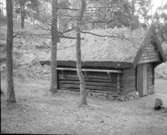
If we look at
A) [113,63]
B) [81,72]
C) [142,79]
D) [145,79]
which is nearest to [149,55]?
[142,79]

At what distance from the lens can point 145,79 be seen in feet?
58.0

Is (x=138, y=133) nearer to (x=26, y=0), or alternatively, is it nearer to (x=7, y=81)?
(x=7, y=81)

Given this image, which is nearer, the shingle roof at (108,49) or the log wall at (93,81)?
the shingle roof at (108,49)

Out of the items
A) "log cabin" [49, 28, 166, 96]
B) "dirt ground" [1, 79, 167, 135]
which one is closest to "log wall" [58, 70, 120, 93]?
"log cabin" [49, 28, 166, 96]

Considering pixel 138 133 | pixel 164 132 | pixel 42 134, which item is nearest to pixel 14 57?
pixel 42 134

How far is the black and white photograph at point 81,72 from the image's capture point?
28.5 feet

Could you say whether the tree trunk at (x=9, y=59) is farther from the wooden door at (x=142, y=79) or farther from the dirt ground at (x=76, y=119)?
the wooden door at (x=142, y=79)

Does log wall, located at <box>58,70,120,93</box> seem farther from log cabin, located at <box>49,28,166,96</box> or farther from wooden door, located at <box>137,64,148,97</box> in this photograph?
wooden door, located at <box>137,64,148,97</box>

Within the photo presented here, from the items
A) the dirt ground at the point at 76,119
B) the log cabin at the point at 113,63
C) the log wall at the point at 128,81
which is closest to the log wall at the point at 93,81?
the log cabin at the point at 113,63

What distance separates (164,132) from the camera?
8.91 metres

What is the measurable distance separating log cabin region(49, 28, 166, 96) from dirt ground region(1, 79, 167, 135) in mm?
2338

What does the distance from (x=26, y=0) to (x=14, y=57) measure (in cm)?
265

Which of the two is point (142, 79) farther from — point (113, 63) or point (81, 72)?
point (81, 72)

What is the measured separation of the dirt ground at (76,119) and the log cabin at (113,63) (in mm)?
2338
